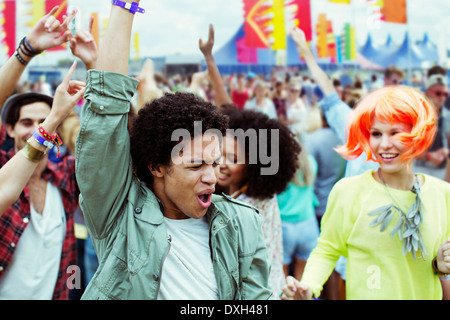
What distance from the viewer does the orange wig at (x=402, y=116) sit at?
1777 mm

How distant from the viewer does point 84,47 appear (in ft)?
5.98

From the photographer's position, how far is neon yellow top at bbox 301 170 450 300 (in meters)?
1.79

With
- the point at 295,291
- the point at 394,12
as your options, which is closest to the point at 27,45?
the point at 295,291

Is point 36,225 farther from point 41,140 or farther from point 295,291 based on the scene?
point 295,291

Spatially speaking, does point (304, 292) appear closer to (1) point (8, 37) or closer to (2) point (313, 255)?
(2) point (313, 255)

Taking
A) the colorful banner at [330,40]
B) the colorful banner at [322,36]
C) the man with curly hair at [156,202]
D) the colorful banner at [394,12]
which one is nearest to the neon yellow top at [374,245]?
the man with curly hair at [156,202]

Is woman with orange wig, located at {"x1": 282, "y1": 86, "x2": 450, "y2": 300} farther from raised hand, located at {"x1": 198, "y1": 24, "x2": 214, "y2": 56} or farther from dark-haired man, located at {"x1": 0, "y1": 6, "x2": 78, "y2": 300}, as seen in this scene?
dark-haired man, located at {"x1": 0, "y1": 6, "x2": 78, "y2": 300}

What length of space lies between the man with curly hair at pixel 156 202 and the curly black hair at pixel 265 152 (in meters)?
1.10

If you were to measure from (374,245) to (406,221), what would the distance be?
167 mm

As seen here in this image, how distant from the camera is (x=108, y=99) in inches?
49.1

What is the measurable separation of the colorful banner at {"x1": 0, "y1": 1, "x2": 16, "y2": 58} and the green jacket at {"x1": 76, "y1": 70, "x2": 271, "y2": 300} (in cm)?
391

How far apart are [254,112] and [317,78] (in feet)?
1.57

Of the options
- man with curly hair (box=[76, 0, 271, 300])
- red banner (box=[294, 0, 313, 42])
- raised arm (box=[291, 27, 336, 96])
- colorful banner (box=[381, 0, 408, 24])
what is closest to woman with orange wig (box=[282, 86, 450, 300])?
man with curly hair (box=[76, 0, 271, 300])
